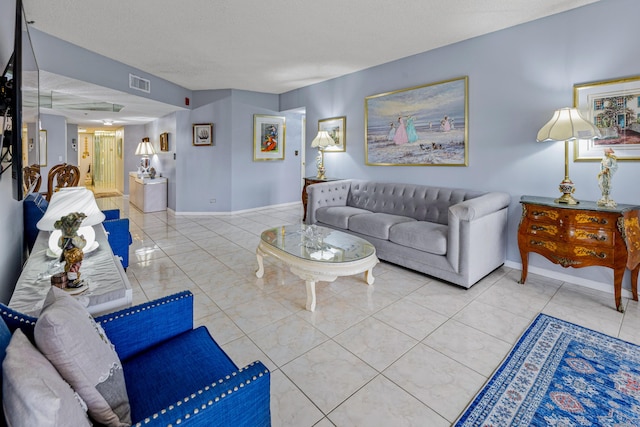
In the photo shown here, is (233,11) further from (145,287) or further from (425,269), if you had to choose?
(425,269)

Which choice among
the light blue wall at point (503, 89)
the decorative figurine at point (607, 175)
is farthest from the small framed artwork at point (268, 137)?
the decorative figurine at point (607, 175)

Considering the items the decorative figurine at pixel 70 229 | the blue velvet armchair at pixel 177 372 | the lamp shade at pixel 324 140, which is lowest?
the blue velvet armchair at pixel 177 372

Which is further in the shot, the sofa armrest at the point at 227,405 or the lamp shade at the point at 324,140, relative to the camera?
the lamp shade at the point at 324,140

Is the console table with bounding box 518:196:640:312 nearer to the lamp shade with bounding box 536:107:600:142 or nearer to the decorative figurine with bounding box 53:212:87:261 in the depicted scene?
the lamp shade with bounding box 536:107:600:142

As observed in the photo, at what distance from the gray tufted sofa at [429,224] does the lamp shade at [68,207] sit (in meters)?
2.68

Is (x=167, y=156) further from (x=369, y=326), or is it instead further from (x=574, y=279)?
(x=574, y=279)

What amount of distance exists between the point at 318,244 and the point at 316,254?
0.93ft

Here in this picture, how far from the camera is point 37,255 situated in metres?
2.00

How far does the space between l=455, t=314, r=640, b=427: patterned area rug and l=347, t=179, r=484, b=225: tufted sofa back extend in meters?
1.83

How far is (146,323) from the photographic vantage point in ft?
4.61

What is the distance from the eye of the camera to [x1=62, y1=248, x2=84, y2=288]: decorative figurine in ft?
4.96

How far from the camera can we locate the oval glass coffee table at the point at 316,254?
104 inches

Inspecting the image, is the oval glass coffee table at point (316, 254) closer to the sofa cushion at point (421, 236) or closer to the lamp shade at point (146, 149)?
the sofa cushion at point (421, 236)

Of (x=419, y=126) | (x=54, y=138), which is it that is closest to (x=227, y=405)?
(x=419, y=126)
